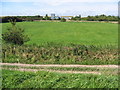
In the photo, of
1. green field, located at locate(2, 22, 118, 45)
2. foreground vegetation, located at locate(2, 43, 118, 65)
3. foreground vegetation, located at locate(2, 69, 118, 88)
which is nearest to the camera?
foreground vegetation, located at locate(2, 69, 118, 88)

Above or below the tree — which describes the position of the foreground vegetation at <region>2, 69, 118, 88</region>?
below

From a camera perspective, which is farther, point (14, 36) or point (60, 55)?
point (14, 36)

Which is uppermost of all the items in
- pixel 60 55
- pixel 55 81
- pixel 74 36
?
pixel 74 36

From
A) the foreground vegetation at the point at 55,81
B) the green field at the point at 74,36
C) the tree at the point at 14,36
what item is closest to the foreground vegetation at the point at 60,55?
the tree at the point at 14,36

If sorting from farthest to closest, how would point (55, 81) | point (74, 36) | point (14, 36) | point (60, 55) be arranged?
1. point (74, 36)
2. point (14, 36)
3. point (60, 55)
4. point (55, 81)

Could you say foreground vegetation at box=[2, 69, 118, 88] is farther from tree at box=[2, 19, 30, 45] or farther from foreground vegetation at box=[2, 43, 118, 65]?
tree at box=[2, 19, 30, 45]

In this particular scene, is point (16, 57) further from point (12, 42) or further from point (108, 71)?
point (108, 71)

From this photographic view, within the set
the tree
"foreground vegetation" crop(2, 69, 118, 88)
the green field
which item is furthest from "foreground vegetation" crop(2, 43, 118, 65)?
the green field

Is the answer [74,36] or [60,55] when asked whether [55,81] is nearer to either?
[60,55]

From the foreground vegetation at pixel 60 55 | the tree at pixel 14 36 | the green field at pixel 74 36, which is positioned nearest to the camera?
the foreground vegetation at pixel 60 55

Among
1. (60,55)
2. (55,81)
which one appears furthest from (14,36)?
(55,81)

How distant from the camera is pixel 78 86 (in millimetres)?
6508

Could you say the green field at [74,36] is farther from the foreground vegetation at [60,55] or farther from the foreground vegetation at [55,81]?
the foreground vegetation at [55,81]

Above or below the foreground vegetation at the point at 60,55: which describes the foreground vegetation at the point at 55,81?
below
